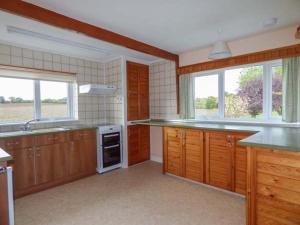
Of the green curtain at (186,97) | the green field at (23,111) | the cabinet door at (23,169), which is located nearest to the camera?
the cabinet door at (23,169)

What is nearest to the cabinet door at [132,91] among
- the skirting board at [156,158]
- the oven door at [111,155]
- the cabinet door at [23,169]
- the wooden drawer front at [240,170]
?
the oven door at [111,155]

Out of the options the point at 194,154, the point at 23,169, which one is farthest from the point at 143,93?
the point at 23,169

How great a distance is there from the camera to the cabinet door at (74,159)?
323cm

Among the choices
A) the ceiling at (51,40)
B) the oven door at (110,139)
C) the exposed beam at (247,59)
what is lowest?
the oven door at (110,139)

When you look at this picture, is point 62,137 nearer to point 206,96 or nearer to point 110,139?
point 110,139

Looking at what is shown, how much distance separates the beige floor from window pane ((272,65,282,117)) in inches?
57.3

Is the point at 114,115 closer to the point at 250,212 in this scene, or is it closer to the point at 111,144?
the point at 111,144

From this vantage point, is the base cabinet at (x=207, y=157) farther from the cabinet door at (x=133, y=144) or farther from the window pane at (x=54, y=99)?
the window pane at (x=54, y=99)

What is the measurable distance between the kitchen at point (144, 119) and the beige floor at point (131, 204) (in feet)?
0.06

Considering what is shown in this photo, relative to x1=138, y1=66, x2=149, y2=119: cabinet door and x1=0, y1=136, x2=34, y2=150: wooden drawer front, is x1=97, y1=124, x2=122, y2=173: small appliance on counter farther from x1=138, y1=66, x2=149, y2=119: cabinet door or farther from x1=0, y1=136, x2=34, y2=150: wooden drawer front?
x1=0, y1=136, x2=34, y2=150: wooden drawer front

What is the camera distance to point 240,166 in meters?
2.57

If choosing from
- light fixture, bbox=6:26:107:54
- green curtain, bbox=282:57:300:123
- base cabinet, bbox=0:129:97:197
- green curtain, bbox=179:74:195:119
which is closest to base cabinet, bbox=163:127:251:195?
green curtain, bbox=179:74:195:119

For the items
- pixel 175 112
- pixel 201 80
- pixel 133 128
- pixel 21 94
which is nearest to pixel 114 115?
pixel 133 128

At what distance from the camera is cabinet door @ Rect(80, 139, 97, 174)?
3.42m
